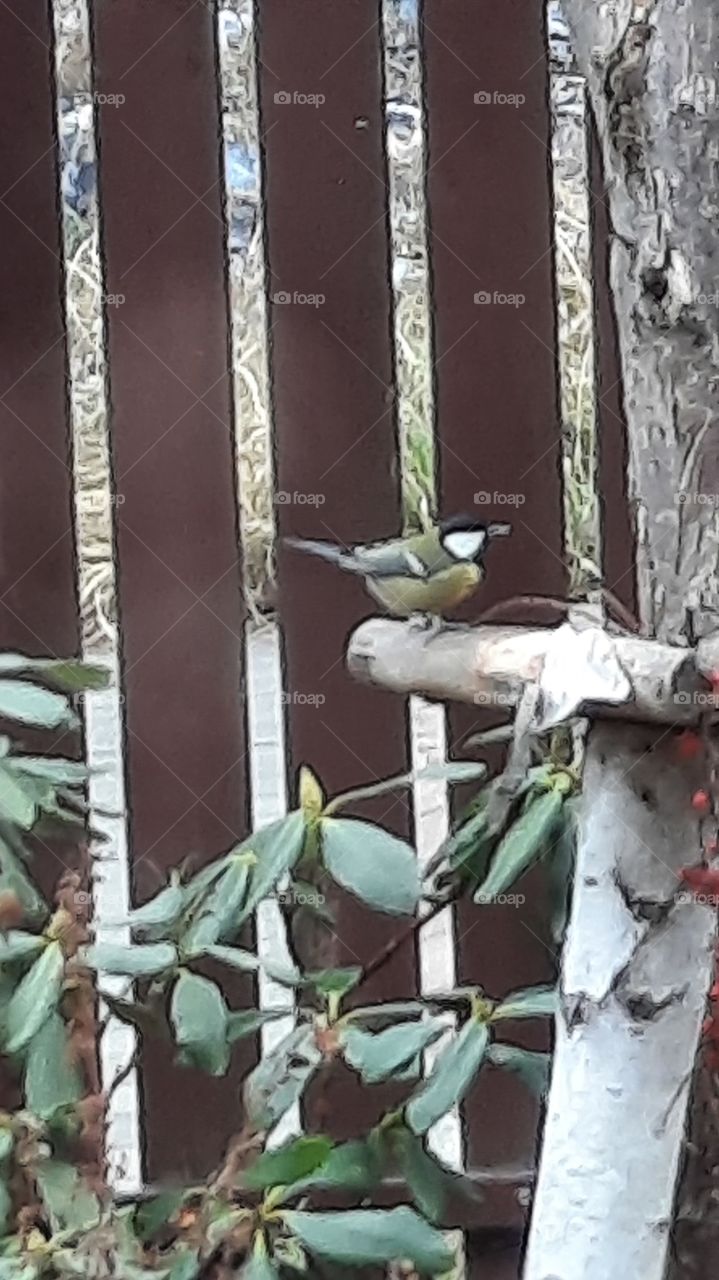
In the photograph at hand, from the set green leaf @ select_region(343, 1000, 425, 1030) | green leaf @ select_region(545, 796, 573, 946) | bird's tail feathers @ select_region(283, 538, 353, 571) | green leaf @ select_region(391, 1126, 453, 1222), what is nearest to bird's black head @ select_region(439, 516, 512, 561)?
bird's tail feathers @ select_region(283, 538, 353, 571)

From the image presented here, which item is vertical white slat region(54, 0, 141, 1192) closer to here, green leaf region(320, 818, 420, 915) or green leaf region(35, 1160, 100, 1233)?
green leaf region(35, 1160, 100, 1233)

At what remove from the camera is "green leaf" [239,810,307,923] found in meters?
1.07

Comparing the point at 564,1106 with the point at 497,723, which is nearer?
the point at 564,1106

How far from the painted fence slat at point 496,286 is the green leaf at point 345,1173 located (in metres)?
0.42

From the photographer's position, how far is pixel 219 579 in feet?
4.88

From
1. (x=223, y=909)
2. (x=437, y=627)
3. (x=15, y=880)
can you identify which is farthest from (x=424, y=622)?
(x=15, y=880)

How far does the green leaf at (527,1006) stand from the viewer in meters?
1.10

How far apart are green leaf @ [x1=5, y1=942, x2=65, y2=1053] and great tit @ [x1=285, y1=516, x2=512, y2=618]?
48cm

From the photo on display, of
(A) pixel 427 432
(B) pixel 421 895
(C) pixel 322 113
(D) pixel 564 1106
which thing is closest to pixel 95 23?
(C) pixel 322 113

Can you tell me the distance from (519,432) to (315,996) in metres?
0.61

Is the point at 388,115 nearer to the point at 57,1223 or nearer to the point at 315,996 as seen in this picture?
the point at 315,996

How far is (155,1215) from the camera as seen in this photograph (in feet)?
3.83

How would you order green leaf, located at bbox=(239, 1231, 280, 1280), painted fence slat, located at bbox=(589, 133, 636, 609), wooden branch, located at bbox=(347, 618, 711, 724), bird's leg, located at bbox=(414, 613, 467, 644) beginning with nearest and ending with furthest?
1. wooden branch, located at bbox=(347, 618, 711, 724)
2. green leaf, located at bbox=(239, 1231, 280, 1280)
3. bird's leg, located at bbox=(414, 613, 467, 644)
4. painted fence slat, located at bbox=(589, 133, 636, 609)

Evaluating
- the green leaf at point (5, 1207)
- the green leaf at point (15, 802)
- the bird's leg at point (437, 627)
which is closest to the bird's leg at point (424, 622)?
the bird's leg at point (437, 627)
